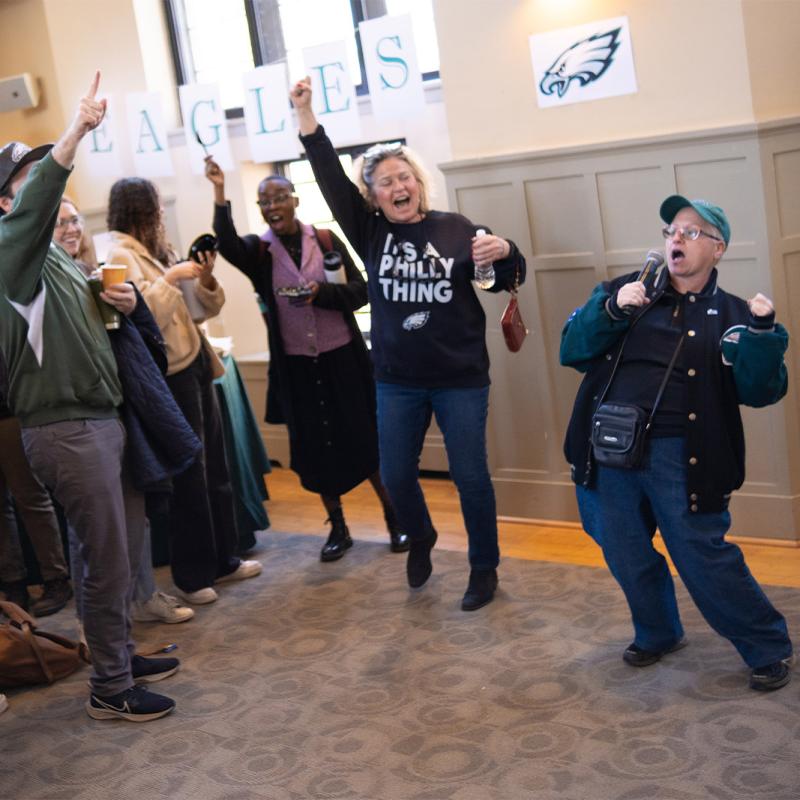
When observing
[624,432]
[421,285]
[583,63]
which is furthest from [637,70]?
[624,432]

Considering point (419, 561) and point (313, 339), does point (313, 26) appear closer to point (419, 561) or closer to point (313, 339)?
point (313, 339)

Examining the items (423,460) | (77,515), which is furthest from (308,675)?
(423,460)

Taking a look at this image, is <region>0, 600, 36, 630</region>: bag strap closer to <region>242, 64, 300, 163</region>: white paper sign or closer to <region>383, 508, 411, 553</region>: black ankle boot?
<region>383, 508, 411, 553</region>: black ankle boot

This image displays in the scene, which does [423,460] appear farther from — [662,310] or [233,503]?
[662,310]

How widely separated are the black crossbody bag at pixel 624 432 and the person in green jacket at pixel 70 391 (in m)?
1.42

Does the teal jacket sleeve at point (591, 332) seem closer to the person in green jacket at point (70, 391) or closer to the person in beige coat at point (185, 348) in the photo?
the person in green jacket at point (70, 391)

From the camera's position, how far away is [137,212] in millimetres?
4254

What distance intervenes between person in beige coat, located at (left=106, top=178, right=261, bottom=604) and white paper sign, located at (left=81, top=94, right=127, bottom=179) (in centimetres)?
220

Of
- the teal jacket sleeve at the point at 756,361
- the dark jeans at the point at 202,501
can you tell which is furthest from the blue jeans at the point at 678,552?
the dark jeans at the point at 202,501

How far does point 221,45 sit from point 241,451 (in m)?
2.54

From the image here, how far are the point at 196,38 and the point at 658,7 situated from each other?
3.18 metres

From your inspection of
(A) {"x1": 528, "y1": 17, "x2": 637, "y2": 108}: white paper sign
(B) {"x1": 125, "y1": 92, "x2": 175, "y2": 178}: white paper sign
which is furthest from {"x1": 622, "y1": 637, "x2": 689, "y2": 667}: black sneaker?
(B) {"x1": 125, "y1": 92, "x2": 175, "y2": 178}: white paper sign

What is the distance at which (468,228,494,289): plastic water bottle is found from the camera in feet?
12.4

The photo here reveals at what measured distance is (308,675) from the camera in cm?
374
